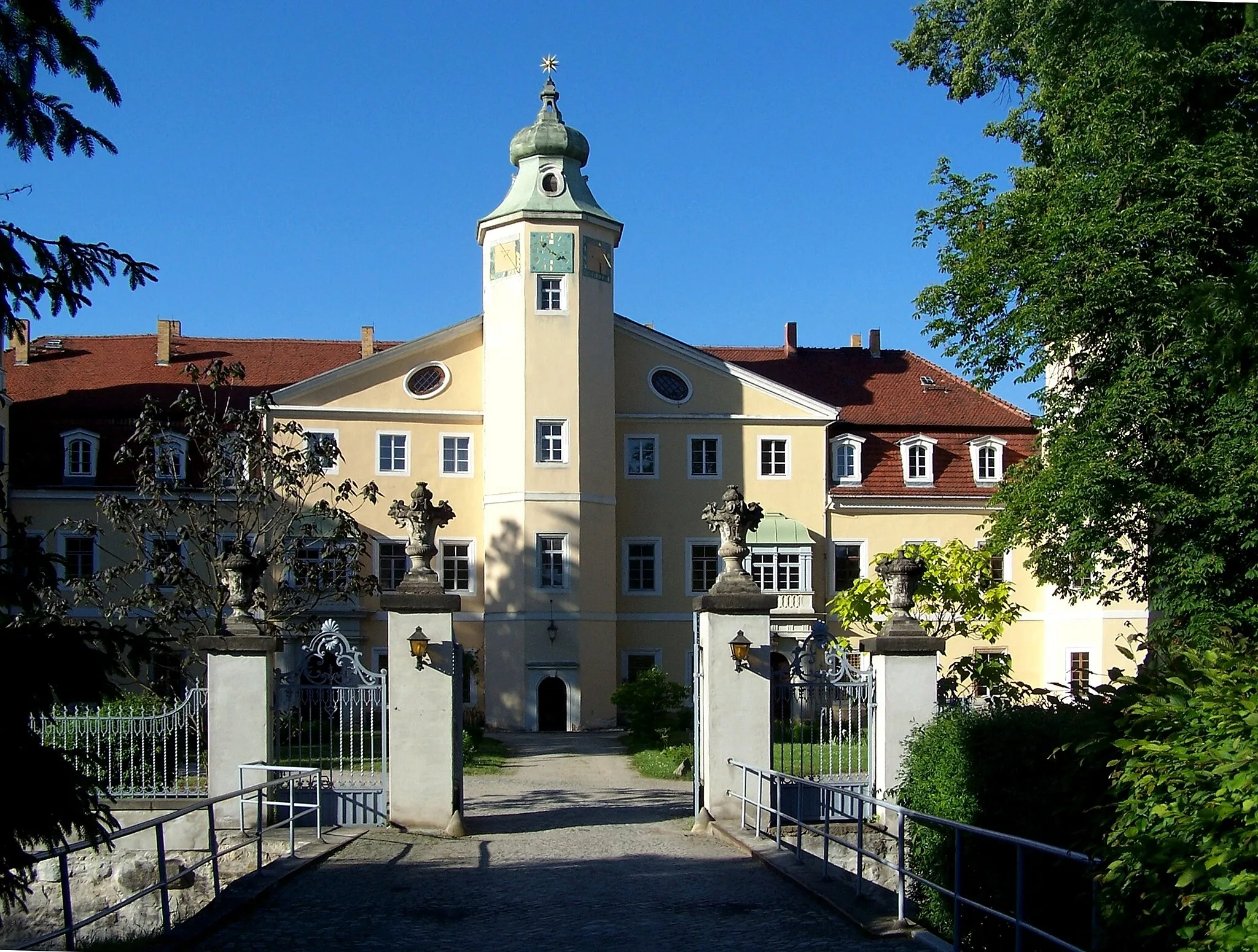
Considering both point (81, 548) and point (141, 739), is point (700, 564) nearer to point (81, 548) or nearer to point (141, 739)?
point (81, 548)

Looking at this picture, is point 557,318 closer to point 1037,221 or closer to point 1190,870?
point 1037,221

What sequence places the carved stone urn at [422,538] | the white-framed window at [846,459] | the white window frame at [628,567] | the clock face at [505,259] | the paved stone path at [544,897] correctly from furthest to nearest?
the white-framed window at [846,459], the white window frame at [628,567], the clock face at [505,259], the carved stone urn at [422,538], the paved stone path at [544,897]

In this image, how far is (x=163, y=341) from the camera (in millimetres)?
42219

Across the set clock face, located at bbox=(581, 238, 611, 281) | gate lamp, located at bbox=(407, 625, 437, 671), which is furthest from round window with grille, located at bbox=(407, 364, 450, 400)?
gate lamp, located at bbox=(407, 625, 437, 671)

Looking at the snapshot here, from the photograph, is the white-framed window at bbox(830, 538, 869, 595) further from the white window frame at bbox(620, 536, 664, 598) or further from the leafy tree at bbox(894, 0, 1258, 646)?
the leafy tree at bbox(894, 0, 1258, 646)

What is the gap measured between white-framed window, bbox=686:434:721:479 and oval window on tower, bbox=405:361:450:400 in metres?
7.10

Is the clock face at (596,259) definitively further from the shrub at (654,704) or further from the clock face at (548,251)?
the shrub at (654,704)

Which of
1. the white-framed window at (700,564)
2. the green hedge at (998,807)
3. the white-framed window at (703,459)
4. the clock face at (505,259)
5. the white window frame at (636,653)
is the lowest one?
the white window frame at (636,653)

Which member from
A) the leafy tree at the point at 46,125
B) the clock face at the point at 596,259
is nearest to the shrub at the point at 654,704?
the clock face at the point at 596,259

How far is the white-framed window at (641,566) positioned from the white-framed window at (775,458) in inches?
146

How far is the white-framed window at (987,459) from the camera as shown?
41031 mm

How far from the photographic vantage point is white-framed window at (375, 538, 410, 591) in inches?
1483

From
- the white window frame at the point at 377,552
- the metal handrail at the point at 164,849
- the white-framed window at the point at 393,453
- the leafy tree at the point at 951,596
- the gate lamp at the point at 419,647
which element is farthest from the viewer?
the white-framed window at the point at 393,453

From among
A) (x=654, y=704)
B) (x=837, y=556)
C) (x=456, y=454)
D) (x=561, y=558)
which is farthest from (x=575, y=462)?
(x=837, y=556)
